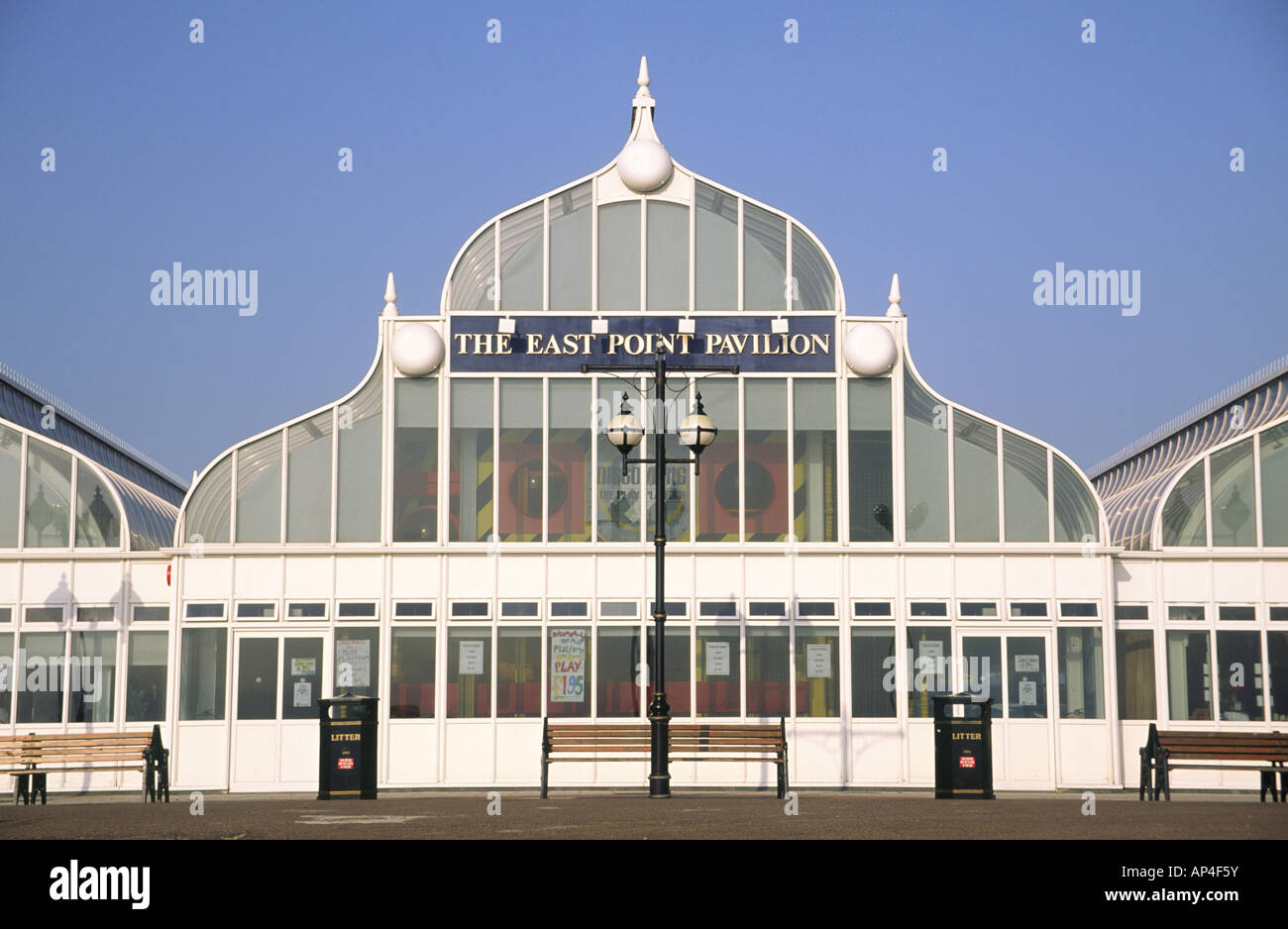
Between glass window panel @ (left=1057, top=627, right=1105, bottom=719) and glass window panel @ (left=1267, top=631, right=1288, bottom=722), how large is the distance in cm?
279

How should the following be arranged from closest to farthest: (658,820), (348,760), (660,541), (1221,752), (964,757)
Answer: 1. (658,820)
2. (660,541)
3. (964,757)
4. (348,760)
5. (1221,752)

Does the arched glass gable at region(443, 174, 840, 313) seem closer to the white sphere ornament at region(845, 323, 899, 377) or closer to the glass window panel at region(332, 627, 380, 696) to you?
Result: the white sphere ornament at region(845, 323, 899, 377)

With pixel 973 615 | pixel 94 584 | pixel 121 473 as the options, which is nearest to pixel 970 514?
pixel 973 615

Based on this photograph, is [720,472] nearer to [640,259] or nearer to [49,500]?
[640,259]

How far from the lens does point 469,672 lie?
25469mm

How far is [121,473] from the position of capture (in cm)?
3859

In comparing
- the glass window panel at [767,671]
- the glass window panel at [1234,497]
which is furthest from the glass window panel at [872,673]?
the glass window panel at [1234,497]

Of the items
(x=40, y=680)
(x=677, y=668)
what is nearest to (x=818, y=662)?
(x=677, y=668)

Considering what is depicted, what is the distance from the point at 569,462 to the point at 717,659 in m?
4.10

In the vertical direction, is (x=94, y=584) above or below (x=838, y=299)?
below

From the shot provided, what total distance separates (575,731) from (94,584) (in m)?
8.93

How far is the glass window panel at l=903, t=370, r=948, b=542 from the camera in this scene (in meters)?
25.8

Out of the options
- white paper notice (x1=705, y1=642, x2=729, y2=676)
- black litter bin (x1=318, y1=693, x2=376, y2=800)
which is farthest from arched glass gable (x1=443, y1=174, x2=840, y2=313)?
black litter bin (x1=318, y1=693, x2=376, y2=800)
